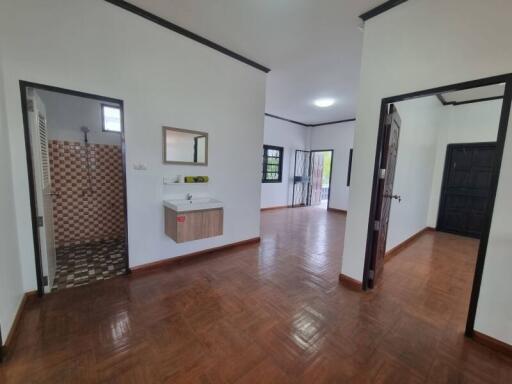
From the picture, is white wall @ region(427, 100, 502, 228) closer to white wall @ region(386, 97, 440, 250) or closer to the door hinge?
white wall @ region(386, 97, 440, 250)

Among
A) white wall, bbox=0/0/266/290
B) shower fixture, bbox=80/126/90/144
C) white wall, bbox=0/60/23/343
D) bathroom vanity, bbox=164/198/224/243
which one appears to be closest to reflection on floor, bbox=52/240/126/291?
white wall, bbox=0/0/266/290

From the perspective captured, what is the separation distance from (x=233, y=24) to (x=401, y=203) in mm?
3588

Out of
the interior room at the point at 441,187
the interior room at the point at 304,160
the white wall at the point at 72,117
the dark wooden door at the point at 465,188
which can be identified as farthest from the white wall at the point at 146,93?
the dark wooden door at the point at 465,188

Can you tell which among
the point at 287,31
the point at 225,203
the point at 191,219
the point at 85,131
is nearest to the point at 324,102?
the point at 287,31

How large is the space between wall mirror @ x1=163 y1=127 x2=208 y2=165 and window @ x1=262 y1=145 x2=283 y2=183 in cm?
400

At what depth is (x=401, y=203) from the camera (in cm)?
→ 365

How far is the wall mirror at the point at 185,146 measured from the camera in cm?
288

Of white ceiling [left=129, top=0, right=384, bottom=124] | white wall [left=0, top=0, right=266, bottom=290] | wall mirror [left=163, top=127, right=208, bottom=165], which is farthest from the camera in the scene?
wall mirror [left=163, top=127, right=208, bottom=165]

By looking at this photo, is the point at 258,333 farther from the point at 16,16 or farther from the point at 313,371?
the point at 16,16

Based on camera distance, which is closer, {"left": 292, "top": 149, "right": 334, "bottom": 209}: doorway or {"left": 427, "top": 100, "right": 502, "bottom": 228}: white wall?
{"left": 427, "top": 100, "right": 502, "bottom": 228}: white wall

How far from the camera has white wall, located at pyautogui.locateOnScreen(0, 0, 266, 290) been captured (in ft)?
6.59

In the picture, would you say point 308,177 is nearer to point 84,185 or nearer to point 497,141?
point 497,141

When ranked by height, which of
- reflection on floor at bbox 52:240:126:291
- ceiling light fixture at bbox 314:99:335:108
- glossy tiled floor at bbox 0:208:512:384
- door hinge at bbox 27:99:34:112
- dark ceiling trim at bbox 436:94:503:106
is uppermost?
ceiling light fixture at bbox 314:99:335:108

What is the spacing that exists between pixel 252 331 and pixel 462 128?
5870 millimetres
